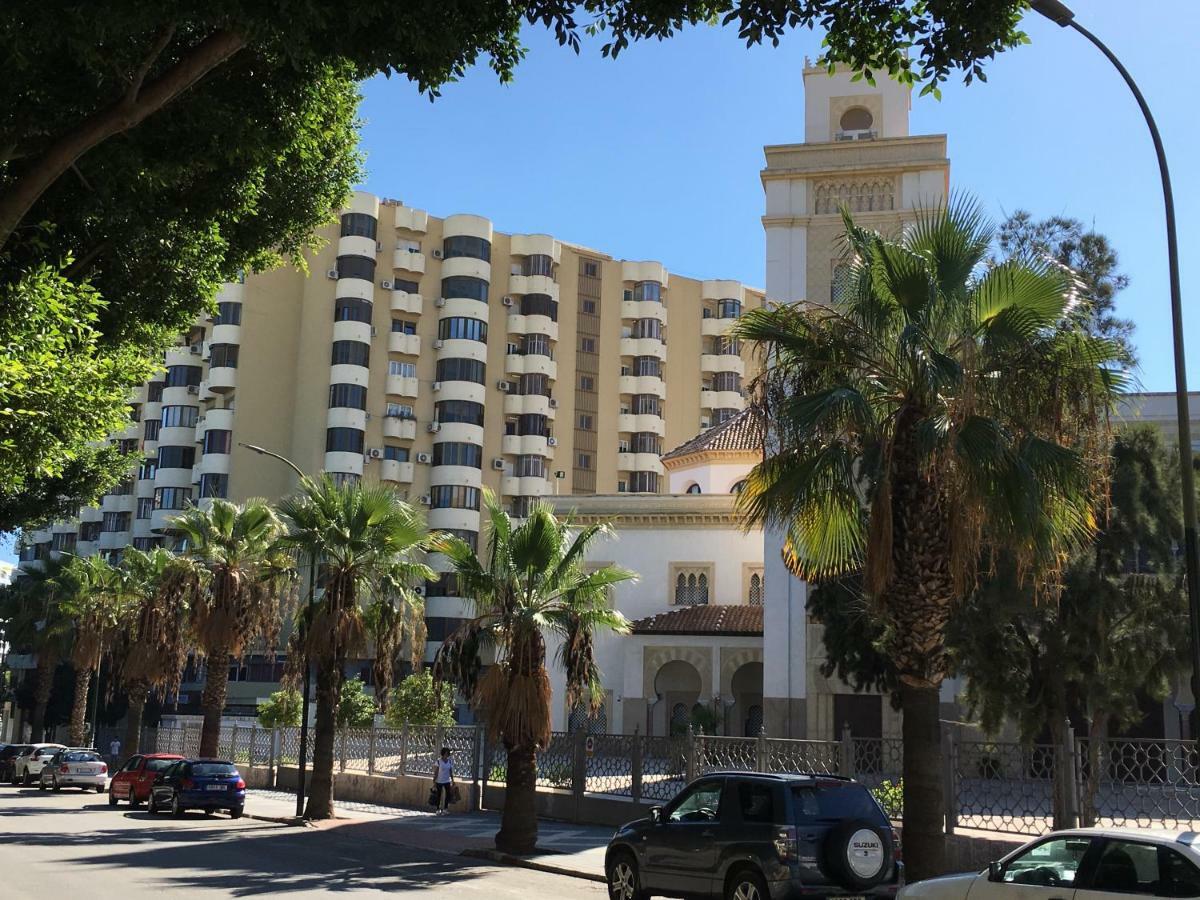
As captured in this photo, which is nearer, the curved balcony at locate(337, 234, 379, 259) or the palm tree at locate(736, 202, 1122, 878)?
the palm tree at locate(736, 202, 1122, 878)

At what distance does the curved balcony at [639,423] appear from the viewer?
79.6 meters

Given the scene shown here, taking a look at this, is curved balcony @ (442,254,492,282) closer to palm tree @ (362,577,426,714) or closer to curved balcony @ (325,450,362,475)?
curved balcony @ (325,450,362,475)

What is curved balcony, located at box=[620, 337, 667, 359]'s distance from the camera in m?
80.2

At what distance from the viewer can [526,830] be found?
19734mm

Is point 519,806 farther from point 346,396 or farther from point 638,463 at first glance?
point 638,463

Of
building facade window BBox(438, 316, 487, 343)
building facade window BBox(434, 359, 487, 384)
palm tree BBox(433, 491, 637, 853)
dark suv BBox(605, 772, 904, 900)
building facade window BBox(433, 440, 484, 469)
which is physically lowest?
dark suv BBox(605, 772, 904, 900)

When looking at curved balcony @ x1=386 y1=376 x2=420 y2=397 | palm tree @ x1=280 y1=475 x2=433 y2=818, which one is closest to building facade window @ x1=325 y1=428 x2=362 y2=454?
curved balcony @ x1=386 y1=376 x2=420 y2=397

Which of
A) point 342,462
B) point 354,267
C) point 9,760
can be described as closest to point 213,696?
point 9,760

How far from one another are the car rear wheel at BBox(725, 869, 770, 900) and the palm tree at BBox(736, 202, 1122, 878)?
5.54 feet

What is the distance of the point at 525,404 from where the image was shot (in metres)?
75.9

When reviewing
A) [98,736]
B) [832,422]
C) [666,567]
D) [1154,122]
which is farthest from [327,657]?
[98,736]

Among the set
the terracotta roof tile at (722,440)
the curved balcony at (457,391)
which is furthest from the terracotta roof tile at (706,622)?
the curved balcony at (457,391)

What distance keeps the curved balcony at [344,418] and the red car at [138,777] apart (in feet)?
129

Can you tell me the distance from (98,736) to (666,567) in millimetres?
27587
